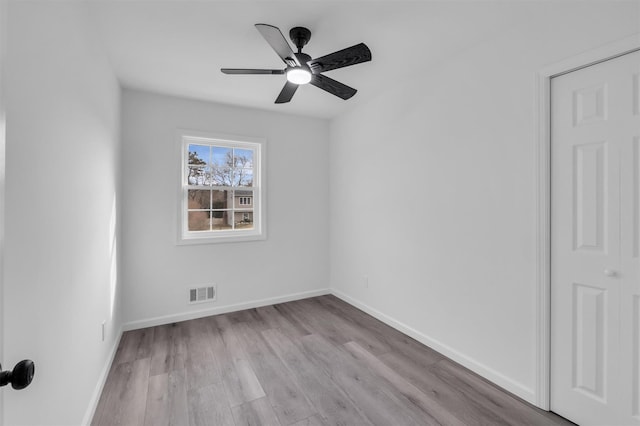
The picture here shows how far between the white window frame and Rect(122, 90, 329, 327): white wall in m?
0.07

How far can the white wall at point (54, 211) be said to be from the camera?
1.02 m

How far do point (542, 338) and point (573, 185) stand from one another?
1.01 metres

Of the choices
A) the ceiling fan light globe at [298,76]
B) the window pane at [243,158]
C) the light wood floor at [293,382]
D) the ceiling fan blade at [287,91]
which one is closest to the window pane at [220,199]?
the window pane at [243,158]

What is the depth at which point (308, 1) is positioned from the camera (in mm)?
1832

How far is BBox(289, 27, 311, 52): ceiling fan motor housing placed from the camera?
2062mm

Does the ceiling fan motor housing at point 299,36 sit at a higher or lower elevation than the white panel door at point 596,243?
higher

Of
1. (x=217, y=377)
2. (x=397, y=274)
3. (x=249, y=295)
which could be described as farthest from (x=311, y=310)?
(x=217, y=377)

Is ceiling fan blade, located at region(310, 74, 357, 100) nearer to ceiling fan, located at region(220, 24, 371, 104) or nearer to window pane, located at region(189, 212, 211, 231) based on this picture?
ceiling fan, located at region(220, 24, 371, 104)

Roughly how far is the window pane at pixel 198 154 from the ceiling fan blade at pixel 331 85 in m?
1.90

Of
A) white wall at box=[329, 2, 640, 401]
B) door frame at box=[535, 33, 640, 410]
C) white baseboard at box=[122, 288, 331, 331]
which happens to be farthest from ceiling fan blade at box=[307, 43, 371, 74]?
white baseboard at box=[122, 288, 331, 331]

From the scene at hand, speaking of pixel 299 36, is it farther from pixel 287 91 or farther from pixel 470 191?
pixel 470 191

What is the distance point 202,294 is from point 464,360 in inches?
112

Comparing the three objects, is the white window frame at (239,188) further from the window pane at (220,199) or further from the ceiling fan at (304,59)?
the ceiling fan at (304,59)

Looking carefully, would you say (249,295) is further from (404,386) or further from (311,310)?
(404,386)
